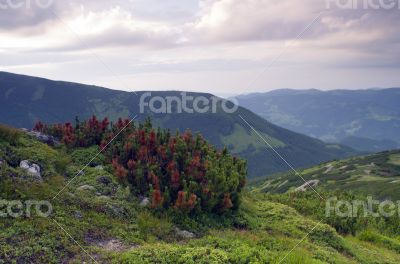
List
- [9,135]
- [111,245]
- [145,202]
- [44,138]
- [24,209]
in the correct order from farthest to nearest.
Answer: [44,138], [9,135], [145,202], [24,209], [111,245]

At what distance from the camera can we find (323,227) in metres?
20.0

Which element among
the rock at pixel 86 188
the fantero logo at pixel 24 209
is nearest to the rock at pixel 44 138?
the rock at pixel 86 188

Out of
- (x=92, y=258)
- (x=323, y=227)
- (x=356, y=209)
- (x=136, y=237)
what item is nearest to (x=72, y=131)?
(x=136, y=237)

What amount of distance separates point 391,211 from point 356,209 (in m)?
10.0

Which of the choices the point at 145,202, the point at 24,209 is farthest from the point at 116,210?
the point at 24,209

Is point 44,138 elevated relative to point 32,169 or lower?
elevated

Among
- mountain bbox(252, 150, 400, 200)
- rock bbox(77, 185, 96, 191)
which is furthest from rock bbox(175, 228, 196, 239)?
mountain bbox(252, 150, 400, 200)

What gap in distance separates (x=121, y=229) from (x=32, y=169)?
5263 millimetres

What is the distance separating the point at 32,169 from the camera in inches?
705

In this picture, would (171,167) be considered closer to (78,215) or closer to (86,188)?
(86,188)

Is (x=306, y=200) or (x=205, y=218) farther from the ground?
(x=205, y=218)

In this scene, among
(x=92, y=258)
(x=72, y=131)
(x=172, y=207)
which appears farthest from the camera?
(x=72, y=131)

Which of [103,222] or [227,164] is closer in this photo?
[103,222]

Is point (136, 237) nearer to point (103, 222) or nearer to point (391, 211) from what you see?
point (103, 222)
